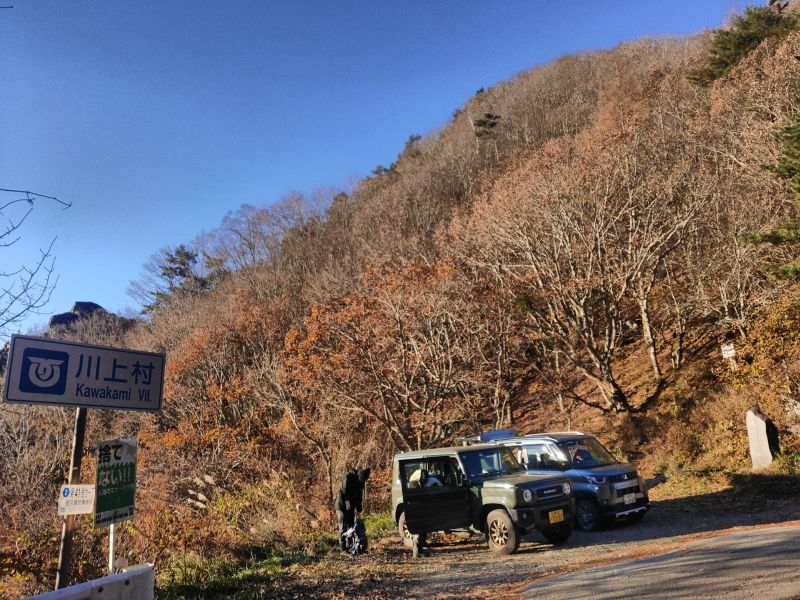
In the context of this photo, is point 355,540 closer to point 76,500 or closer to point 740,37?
point 76,500

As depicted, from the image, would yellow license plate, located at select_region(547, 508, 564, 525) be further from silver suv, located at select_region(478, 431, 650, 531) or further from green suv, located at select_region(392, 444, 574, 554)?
silver suv, located at select_region(478, 431, 650, 531)

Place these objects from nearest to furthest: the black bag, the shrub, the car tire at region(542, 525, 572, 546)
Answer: the car tire at region(542, 525, 572, 546), the black bag, the shrub

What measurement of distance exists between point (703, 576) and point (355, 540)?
597 cm

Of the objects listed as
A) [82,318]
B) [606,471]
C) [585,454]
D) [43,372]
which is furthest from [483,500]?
[82,318]

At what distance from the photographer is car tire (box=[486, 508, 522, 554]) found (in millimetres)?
9734

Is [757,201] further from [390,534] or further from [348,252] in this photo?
[348,252]

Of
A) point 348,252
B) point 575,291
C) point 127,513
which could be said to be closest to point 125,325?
point 348,252

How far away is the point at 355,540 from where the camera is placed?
10.6m

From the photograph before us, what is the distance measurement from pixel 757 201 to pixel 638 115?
1587 centimetres

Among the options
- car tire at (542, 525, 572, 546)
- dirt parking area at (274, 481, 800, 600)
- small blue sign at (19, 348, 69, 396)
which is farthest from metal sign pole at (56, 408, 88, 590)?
car tire at (542, 525, 572, 546)

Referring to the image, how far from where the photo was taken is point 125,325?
52906 millimetres

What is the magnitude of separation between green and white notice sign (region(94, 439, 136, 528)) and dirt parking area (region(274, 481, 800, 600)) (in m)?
3.11

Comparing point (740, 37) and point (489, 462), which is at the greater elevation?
point (740, 37)

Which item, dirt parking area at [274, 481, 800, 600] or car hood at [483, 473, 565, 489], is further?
car hood at [483, 473, 565, 489]
